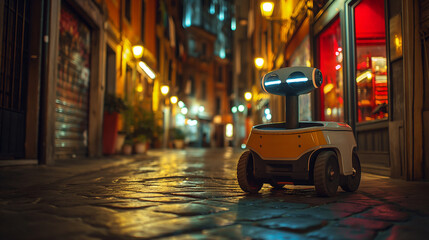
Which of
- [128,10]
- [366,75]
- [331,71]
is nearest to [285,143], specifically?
[366,75]

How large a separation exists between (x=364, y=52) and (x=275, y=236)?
5.64 meters

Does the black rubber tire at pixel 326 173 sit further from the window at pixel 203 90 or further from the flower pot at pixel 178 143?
the window at pixel 203 90

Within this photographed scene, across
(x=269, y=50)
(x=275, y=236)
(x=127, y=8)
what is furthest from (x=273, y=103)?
(x=275, y=236)

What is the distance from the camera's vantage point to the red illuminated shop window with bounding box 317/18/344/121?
8578 millimetres

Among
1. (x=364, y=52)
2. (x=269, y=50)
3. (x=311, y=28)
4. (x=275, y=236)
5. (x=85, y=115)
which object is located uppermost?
(x=269, y=50)

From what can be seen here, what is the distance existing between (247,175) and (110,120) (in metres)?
8.67

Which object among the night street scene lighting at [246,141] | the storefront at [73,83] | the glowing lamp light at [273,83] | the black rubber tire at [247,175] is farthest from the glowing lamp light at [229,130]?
the glowing lamp light at [273,83]

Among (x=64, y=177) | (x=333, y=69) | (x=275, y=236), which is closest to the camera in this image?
(x=275, y=236)

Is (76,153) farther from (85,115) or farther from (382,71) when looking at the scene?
(382,71)

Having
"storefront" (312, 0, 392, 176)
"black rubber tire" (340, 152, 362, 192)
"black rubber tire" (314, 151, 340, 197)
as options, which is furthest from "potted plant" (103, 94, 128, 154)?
"black rubber tire" (314, 151, 340, 197)

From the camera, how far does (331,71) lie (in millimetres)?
9211

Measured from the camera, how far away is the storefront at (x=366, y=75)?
6.22 meters

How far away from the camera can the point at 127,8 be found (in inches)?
602

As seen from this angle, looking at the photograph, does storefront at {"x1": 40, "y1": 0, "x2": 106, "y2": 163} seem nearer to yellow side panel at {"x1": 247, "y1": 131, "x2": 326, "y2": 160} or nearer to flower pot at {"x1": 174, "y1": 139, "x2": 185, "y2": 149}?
yellow side panel at {"x1": 247, "y1": 131, "x2": 326, "y2": 160}
